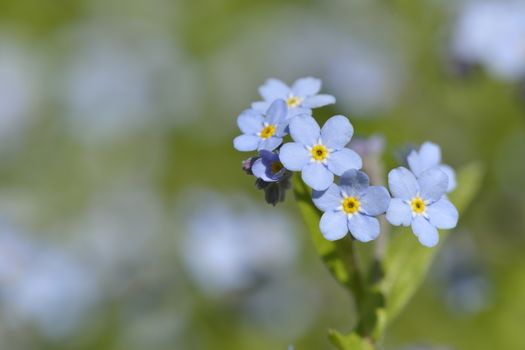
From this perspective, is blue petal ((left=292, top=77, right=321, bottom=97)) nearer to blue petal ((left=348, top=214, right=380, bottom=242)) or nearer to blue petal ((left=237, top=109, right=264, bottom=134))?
blue petal ((left=237, top=109, right=264, bottom=134))

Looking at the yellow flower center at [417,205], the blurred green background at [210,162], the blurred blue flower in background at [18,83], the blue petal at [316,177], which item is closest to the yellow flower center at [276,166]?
the blue petal at [316,177]

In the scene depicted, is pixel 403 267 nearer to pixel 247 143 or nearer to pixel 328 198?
pixel 328 198

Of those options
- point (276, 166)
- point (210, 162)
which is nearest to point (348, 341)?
point (276, 166)

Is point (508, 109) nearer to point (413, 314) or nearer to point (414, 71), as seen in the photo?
point (414, 71)

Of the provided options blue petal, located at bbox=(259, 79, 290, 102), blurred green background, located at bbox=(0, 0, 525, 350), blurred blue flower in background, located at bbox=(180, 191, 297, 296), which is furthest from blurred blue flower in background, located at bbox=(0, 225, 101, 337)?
blue petal, located at bbox=(259, 79, 290, 102)

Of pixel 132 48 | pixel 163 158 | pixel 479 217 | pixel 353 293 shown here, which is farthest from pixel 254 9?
pixel 353 293
